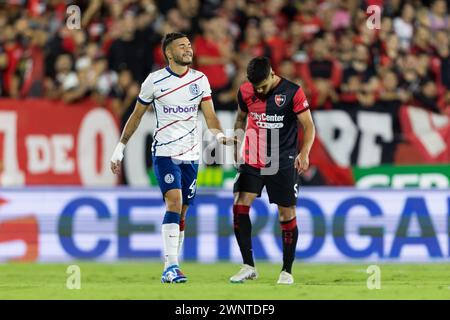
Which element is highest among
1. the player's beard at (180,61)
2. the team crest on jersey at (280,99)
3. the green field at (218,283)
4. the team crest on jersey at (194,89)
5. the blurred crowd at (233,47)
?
the blurred crowd at (233,47)

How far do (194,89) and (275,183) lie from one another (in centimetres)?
130

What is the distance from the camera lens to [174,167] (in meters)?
12.0

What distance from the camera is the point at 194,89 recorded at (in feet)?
39.9

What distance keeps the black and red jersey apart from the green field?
133 cm

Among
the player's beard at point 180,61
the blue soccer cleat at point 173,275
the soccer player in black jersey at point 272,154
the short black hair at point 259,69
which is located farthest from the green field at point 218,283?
the player's beard at point 180,61

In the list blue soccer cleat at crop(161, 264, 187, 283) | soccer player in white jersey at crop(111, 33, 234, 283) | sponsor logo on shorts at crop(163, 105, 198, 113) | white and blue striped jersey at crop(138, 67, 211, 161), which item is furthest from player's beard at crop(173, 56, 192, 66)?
blue soccer cleat at crop(161, 264, 187, 283)

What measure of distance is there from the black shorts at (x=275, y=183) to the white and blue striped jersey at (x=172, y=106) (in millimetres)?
666

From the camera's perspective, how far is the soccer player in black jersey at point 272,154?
12.1 m

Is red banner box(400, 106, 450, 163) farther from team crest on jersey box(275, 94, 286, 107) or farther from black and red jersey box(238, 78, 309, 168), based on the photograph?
team crest on jersey box(275, 94, 286, 107)

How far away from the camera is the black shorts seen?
40.2 ft

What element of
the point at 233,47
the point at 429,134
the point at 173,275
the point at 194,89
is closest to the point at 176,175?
the point at 194,89

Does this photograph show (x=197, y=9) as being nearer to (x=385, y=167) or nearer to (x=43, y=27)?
(x=43, y=27)

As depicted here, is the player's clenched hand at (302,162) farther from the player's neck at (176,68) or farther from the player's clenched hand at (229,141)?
the player's neck at (176,68)
